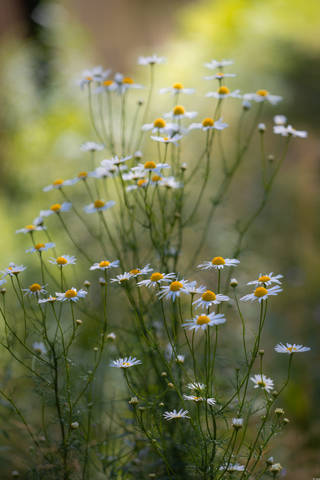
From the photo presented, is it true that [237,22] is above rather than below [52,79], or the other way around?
above

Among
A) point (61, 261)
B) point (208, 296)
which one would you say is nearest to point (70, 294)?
point (61, 261)

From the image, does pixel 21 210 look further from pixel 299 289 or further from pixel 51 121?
pixel 299 289

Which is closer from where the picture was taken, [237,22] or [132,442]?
[132,442]

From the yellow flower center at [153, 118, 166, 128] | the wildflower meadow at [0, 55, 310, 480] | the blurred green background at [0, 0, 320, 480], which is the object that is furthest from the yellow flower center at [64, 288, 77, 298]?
the blurred green background at [0, 0, 320, 480]

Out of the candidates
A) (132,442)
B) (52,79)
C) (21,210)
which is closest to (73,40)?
(52,79)

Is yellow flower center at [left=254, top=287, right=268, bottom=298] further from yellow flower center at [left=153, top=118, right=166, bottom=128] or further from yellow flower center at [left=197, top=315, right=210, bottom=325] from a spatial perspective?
yellow flower center at [left=153, top=118, right=166, bottom=128]

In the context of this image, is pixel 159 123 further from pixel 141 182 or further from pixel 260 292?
pixel 260 292

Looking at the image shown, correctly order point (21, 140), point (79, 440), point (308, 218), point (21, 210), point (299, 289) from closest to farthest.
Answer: point (79, 440) < point (299, 289) < point (308, 218) < point (21, 210) < point (21, 140)
